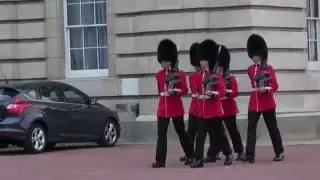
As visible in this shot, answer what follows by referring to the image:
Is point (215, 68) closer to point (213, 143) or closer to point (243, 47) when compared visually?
point (213, 143)

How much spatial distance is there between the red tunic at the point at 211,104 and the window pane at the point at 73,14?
922 centimetres

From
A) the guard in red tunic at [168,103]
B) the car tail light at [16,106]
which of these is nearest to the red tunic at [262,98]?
the guard in red tunic at [168,103]

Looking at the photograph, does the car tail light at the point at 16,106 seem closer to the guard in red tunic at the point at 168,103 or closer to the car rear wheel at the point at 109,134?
the car rear wheel at the point at 109,134

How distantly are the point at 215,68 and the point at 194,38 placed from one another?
20.6 ft

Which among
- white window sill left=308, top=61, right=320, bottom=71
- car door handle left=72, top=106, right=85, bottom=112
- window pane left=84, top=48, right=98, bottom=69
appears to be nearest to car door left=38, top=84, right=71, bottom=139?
car door handle left=72, top=106, right=85, bottom=112

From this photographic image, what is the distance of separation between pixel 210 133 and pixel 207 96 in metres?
0.79

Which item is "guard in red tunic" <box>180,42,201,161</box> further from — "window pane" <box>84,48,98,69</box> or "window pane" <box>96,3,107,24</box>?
"window pane" <box>84,48,98,69</box>

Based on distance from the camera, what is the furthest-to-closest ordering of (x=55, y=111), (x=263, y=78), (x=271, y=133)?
(x=55, y=111) → (x=271, y=133) → (x=263, y=78)

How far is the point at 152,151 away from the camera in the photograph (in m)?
17.2

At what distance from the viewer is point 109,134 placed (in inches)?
751

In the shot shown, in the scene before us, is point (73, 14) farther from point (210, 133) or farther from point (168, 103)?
point (210, 133)

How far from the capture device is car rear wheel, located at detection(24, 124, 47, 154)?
55.1 ft

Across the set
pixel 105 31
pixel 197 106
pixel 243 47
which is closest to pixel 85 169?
pixel 197 106

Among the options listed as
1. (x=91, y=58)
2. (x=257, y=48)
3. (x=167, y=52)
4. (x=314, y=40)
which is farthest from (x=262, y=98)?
(x=91, y=58)
